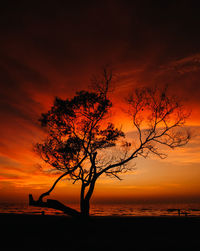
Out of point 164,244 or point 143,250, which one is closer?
point 143,250

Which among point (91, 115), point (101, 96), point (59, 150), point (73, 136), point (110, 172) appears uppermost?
point (101, 96)

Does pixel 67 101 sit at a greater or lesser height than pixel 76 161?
greater

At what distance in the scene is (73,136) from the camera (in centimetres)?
1886

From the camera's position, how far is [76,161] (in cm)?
1864

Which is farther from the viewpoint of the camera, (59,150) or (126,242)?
(59,150)

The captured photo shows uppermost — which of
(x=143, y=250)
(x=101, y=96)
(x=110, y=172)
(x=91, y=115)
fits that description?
(x=101, y=96)

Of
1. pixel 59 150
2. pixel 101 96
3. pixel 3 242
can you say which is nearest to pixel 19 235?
pixel 3 242

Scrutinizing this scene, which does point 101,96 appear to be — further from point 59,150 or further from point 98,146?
point 59,150

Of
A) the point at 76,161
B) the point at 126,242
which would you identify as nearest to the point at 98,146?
the point at 76,161

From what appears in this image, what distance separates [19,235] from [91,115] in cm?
1006

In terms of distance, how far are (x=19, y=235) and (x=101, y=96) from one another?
11.8 meters

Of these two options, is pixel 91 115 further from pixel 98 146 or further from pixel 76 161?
pixel 76 161

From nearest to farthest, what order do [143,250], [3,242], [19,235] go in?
[143,250] < [3,242] < [19,235]

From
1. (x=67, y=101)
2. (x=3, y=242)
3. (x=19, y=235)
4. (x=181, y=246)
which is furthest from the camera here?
(x=67, y=101)
